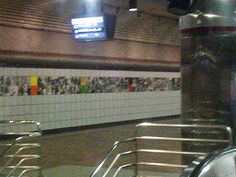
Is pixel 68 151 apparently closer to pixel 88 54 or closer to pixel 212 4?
pixel 88 54

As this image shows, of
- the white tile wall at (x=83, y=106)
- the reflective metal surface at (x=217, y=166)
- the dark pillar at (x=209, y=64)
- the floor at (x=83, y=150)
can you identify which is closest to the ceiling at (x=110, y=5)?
the white tile wall at (x=83, y=106)

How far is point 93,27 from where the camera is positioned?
14594 millimetres

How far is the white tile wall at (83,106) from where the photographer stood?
15645mm

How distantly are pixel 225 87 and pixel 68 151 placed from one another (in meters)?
7.73

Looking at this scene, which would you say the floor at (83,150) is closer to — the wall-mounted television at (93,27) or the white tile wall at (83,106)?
the white tile wall at (83,106)

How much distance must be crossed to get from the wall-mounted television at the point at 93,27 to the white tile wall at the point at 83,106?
204 centimetres

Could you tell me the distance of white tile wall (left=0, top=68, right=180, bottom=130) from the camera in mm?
15645

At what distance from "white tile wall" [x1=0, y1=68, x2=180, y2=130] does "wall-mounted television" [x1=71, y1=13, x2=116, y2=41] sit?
204cm

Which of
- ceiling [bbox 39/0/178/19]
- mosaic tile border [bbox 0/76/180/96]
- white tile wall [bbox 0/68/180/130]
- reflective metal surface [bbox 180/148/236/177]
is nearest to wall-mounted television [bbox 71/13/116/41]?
ceiling [bbox 39/0/178/19]

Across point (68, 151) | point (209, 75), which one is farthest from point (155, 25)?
point (209, 75)

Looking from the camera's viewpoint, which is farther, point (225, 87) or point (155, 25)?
point (155, 25)

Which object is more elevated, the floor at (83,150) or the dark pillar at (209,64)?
the dark pillar at (209,64)

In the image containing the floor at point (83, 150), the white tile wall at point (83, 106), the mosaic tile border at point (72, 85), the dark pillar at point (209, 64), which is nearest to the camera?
the dark pillar at point (209, 64)

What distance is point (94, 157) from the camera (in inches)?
512
